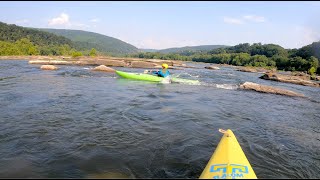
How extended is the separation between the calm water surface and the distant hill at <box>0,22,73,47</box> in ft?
461

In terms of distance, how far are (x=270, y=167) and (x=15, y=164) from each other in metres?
5.98

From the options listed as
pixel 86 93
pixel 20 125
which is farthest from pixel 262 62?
pixel 20 125

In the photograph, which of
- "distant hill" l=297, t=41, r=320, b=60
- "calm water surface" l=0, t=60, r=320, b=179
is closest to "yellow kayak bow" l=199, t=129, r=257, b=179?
"calm water surface" l=0, t=60, r=320, b=179

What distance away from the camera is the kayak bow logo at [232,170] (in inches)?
177

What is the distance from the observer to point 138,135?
329 inches

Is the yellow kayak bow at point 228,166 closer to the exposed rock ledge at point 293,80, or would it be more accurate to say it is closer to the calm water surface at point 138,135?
the calm water surface at point 138,135

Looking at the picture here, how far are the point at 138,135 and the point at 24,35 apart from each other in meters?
168

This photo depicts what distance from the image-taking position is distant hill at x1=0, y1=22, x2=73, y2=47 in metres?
140

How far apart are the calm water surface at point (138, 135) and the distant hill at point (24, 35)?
14065cm

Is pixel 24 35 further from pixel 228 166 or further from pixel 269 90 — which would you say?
pixel 228 166

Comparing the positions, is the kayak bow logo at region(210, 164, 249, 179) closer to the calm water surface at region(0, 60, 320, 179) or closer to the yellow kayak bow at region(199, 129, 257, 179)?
the yellow kayak bow at region(199, 129, 257, 179)

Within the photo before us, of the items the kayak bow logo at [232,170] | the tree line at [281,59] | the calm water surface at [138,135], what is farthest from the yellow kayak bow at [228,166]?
the tree line at [281,59]

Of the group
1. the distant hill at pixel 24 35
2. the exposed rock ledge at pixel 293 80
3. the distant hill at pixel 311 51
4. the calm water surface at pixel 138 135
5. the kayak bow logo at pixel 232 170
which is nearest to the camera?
the kayak bow logo at pixel 232 170

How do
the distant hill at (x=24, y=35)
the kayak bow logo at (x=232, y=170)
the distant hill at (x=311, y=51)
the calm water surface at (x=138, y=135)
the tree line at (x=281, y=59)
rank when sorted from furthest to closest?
the distant hill at (x=24, y=35), the distant hill at (x=311, y=51), the tree line at (x=281, y=59), the calm water surface at (x=138, y=135), the kayak bow logo at (x=232, y=170)
